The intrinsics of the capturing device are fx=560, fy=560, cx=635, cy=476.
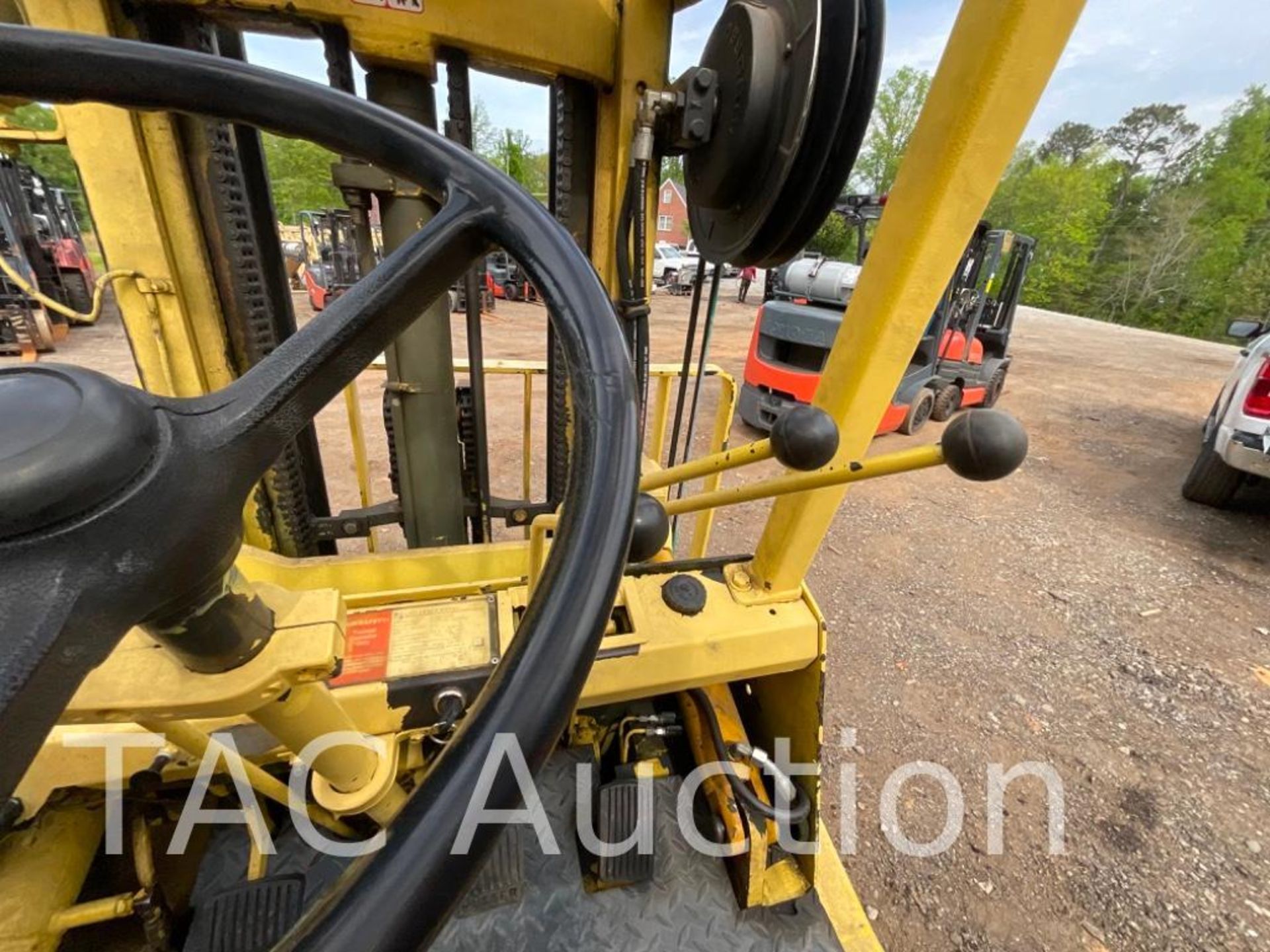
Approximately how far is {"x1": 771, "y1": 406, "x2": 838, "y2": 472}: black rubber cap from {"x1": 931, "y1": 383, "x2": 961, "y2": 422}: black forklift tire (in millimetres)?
6463

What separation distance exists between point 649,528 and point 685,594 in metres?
0.44

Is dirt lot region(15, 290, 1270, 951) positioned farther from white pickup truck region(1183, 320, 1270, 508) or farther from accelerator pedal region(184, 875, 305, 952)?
accelerator pedal region(184, 875, 305, 952)

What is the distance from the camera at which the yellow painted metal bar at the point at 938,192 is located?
84 cm

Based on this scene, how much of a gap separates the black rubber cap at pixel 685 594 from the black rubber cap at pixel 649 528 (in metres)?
0.34

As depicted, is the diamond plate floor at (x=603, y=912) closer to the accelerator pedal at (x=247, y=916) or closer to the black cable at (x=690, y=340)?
the accelerator pedal at (x=247, y=916)

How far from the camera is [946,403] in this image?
21.8 ft

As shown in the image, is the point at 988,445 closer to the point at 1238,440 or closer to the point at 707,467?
the point at 707,467

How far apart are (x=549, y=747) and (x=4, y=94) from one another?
2.66ft

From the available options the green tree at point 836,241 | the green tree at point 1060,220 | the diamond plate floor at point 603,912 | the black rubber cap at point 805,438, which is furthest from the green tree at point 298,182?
the green tree at point 1060,220

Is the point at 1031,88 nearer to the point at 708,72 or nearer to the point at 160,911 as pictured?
the point at 708,72

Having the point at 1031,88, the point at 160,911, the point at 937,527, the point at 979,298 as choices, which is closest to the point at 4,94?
the point at 1031,88

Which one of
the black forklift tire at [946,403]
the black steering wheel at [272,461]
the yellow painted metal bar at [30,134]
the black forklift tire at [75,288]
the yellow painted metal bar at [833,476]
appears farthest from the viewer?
the black forklift tire at [75,288]

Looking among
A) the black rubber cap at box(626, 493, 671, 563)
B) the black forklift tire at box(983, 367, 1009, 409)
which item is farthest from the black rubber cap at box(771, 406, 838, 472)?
the black forklift tire at box(983, 367, 1009, 409)

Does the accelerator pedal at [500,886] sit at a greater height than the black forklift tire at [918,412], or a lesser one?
greater
